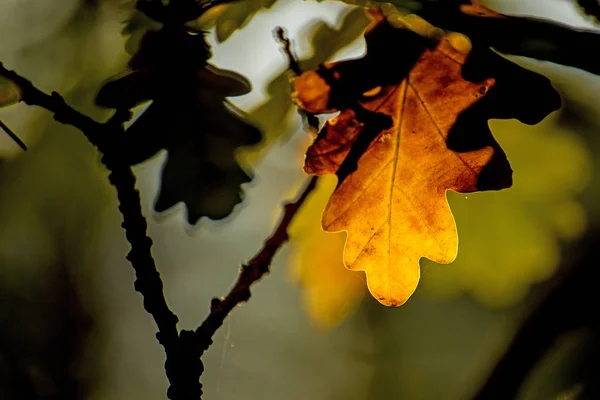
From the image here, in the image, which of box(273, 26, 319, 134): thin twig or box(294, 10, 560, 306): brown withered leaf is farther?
box(273, 26, 319, 134): thin twig

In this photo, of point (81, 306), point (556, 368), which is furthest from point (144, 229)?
point (81, 306)

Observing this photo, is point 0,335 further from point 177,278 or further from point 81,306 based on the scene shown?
point 177,278

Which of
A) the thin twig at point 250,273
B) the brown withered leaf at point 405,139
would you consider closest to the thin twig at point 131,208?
the thin twig at point 250,273

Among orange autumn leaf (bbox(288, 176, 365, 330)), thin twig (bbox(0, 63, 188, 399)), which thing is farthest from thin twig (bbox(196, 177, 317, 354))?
orange autumn leaf (bbox(288, 176, 365, 330))

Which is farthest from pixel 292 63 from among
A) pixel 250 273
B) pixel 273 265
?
pixel 273 265

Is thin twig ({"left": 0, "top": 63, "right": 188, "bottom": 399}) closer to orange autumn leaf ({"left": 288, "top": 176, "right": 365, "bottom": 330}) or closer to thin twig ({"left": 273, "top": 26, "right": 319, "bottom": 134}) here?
thin twig ({"left": 273, "top": 26, "right": 319, "bottom": 134})

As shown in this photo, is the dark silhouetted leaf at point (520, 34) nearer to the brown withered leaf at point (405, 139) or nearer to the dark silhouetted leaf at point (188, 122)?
the brown withered leaf at point (405, 139)
